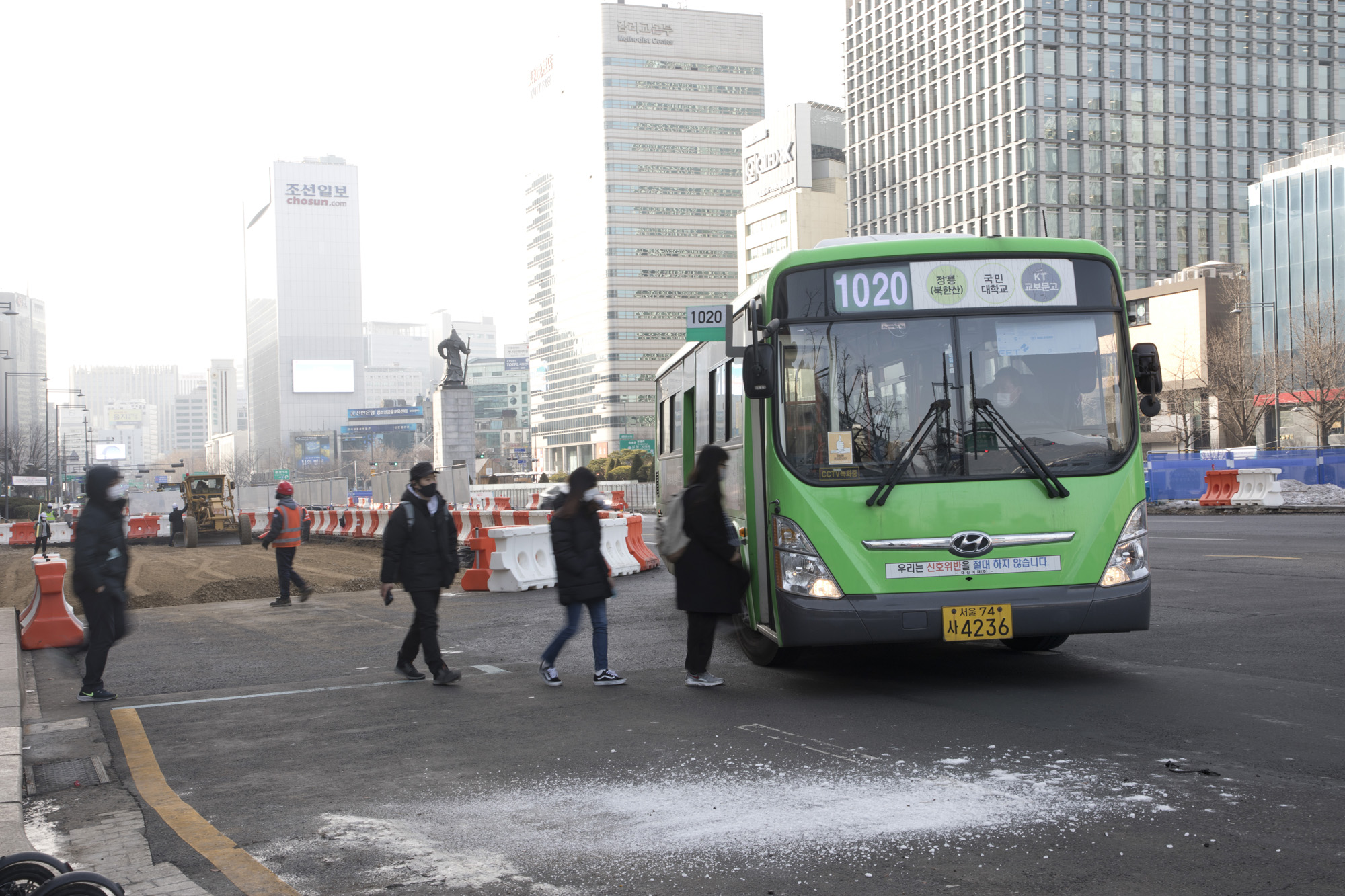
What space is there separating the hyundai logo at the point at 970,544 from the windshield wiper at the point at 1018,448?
52 centimetres

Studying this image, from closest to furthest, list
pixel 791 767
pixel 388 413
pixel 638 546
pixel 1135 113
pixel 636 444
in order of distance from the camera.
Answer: pixel 791 767 → pixel 638 546 → pixel 1135 113 → pixel 636 444 → pixel 388 413

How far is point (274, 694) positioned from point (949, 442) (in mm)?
5234

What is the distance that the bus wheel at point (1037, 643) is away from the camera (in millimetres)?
9117

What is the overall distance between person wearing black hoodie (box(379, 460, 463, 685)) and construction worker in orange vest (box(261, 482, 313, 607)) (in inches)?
279

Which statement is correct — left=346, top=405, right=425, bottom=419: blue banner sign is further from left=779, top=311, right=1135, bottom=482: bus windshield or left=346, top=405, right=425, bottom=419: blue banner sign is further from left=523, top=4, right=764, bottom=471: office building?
left=779, top=311, right=1135, bottom=482: bus windshield

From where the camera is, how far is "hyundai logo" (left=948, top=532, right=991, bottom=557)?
7.52 m

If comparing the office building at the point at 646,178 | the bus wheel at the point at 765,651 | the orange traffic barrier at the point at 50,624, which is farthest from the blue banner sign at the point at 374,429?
the bus wheel at the point at 765,651

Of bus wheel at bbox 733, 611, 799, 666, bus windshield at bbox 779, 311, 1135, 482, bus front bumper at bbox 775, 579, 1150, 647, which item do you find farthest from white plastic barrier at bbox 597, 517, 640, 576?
bus front bumper at bbox 775, 579, 1150, 647

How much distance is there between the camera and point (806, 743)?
251 inches

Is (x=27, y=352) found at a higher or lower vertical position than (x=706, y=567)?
higher

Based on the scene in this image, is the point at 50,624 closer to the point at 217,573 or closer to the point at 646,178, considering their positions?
the point at 217,573

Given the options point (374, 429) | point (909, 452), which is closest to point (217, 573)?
point (909, 452)

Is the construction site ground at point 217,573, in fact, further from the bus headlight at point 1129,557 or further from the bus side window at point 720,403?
the bus headlight at point 1129,557

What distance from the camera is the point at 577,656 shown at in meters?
10.2
